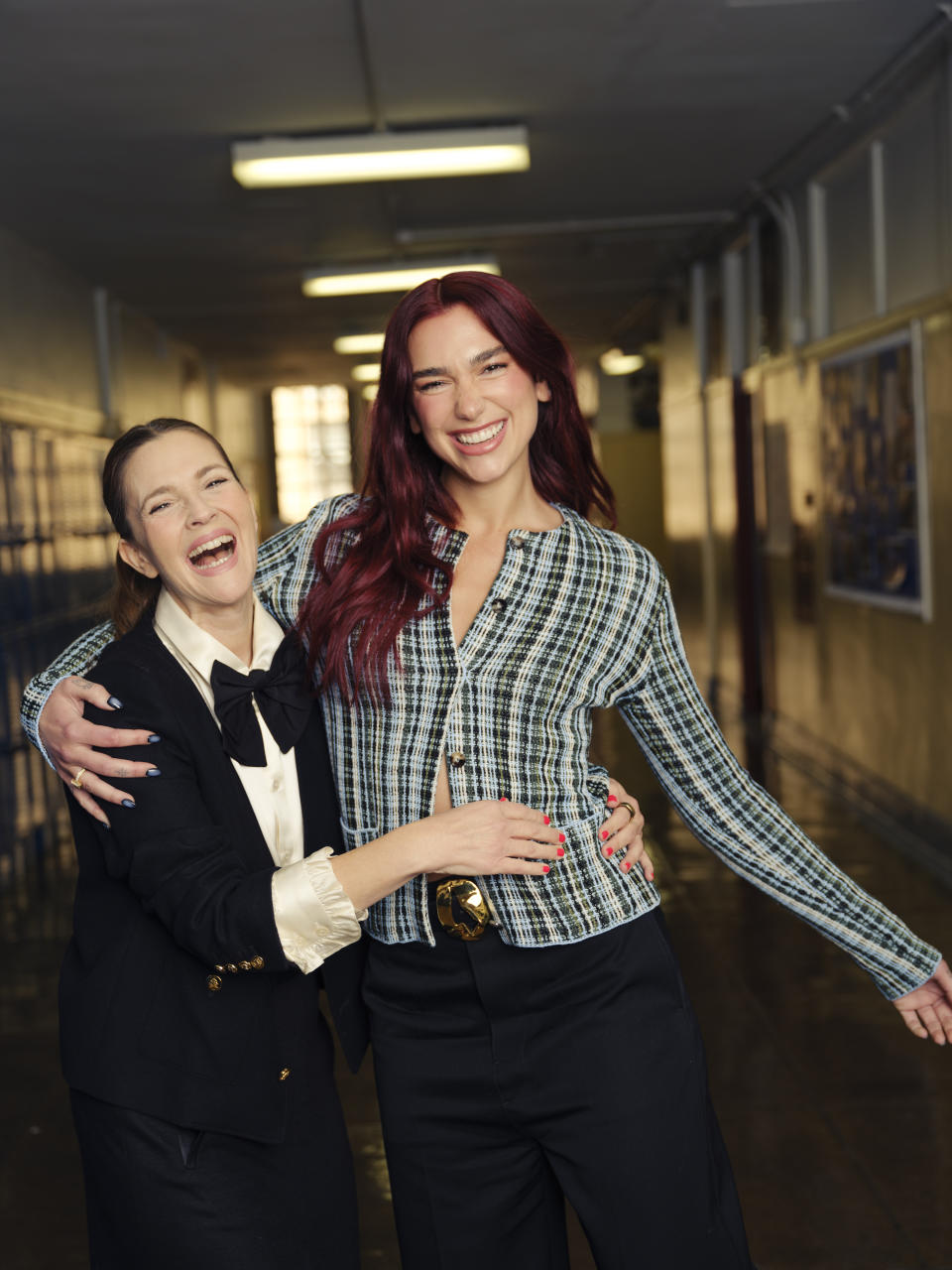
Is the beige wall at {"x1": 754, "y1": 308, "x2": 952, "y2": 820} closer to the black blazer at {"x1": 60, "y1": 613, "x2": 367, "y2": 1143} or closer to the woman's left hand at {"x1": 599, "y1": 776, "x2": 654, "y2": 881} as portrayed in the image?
the woman's left hand at {"x1": 599, "y1": 776, "x2": 654, "y2": 881}

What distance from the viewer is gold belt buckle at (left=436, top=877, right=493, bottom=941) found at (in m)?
1.58

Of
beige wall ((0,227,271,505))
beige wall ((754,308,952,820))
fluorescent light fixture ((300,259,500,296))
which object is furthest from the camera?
fluorescent light fixture ((300,259,500,296))

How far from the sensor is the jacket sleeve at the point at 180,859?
139 centimetres

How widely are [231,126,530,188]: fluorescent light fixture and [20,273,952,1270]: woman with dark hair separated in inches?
160

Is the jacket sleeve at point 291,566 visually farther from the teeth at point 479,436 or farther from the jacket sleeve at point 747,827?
the jacket sleeve at point 747,827

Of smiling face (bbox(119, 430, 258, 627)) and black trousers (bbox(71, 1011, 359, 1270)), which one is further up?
smiling face (bbox(119, 430, 258, 627))

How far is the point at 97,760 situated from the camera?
4.81 feet

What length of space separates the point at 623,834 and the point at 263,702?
0.48 m

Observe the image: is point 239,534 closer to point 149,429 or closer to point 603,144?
point 149,429

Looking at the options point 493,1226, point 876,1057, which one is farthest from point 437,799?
point 876,1057

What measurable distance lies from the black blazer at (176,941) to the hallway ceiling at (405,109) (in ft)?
2.87

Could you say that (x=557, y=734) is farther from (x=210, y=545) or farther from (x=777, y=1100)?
(x=777, y=1100)

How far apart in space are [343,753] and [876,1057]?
2.40 meters

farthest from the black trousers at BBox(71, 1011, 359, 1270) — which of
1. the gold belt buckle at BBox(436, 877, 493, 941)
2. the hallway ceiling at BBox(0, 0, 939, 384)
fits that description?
the hallway ceiling at BBox(0, 0, 939, 384)
